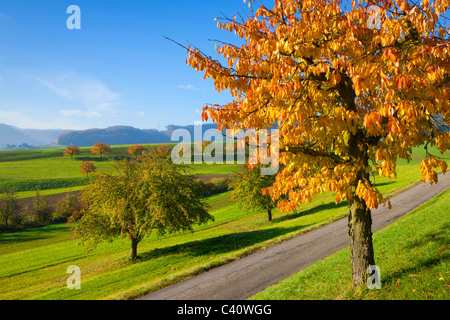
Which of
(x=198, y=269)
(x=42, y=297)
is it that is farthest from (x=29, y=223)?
(x=198, y=269)

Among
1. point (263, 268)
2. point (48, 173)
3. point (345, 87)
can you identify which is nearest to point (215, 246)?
point (263, 268)

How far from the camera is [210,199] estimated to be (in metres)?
63.8

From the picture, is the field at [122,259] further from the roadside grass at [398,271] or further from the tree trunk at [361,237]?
the tree trunk at [361,237]

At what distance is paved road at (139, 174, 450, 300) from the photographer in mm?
12531

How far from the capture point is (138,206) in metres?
24.7

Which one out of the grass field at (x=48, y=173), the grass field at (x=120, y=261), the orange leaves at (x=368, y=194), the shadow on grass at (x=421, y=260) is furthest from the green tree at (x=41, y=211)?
the orange leaves at (x=368, y=194)

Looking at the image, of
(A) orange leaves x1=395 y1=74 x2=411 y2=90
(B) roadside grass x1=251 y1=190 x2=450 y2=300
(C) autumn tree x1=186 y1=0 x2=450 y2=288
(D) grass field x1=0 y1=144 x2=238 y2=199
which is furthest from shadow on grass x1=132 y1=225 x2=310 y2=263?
(D) grass field x1=0 y1=144 x2=238 y2=199

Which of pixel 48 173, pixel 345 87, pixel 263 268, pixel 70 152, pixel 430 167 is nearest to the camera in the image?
pixel 430 167

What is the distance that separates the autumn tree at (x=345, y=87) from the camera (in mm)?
4680

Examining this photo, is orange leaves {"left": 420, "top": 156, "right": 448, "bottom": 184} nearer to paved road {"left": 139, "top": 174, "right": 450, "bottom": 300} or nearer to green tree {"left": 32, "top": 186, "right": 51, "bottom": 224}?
paved road {"left": 139, "top": 174, "right": 450, "bottom": 300}

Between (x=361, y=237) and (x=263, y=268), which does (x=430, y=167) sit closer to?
(x=361, y=237)

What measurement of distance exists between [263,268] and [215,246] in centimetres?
1123

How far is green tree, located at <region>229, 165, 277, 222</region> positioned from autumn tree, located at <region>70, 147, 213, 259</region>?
9809mm

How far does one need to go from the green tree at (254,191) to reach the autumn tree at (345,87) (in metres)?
26.0
